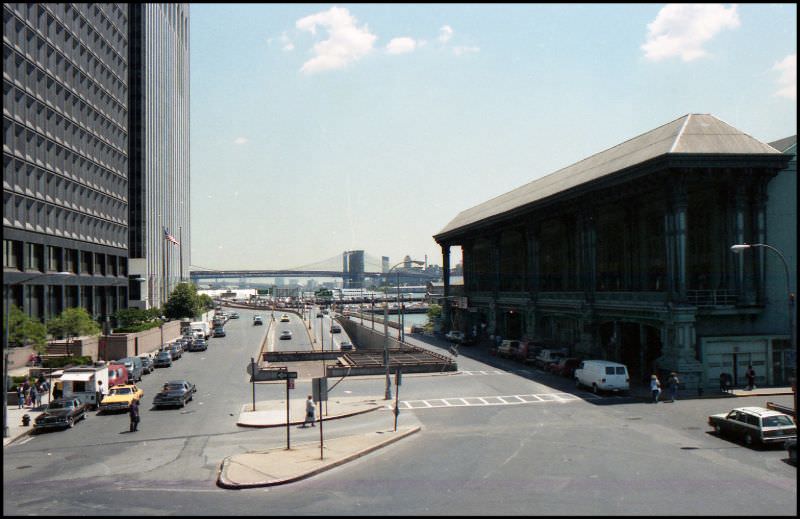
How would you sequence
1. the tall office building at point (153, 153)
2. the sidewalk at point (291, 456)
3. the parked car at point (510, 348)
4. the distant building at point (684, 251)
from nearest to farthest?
the sidewalk at point (291, 456)
the distant building at point (684, 251)
the parked car at point (510, 348)
the tall office building at point (153, 153)

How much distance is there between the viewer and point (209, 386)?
47.1m

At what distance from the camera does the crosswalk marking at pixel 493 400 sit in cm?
3734

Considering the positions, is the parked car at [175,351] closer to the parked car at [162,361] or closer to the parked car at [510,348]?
the parked car at [162,361]

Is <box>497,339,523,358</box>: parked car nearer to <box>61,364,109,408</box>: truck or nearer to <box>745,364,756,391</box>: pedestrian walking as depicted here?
<box>745,364,756,391</box>: pedestrian walking

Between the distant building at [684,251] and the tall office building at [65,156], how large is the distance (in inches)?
2035

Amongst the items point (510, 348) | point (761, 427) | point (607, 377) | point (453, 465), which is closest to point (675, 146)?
point (607, 377)

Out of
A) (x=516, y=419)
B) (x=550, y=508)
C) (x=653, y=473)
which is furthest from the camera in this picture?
(x=516, y=419)

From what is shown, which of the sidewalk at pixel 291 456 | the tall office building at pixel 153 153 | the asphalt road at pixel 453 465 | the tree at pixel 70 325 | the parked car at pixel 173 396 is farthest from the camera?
the tall office building at pixel 153 153

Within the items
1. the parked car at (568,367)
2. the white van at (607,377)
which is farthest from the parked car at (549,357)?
the white van at (607,377)

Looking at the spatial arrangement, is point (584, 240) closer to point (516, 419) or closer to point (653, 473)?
point (516, 419)

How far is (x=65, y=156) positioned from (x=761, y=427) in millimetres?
77242

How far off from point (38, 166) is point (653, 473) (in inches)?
2756

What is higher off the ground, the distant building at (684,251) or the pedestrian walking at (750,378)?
the distant building at (684,251)

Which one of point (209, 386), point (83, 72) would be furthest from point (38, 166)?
point (209, 386)
